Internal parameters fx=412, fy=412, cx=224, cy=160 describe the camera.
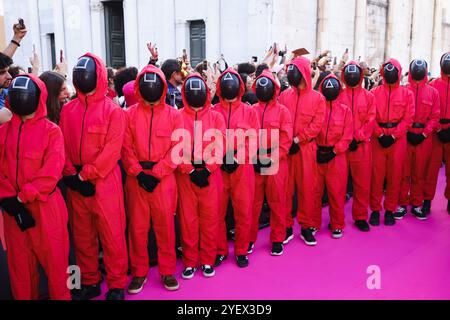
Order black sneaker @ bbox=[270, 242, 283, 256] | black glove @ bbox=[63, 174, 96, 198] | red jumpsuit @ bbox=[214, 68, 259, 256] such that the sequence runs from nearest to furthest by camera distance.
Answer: black glove @ bbox=[63, 174, 96, 198]
red jumpsuit @ bbox=[214, 68, 259, 256]
black sneaker @ bbox=[270, 242, 283, 256]

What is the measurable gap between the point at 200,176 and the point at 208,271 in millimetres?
954

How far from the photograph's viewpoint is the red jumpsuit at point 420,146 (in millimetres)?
5305

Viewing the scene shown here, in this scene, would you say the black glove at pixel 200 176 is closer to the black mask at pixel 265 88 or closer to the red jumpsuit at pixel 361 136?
the black mask at pixel 265 88

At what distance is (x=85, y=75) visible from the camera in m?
3.23

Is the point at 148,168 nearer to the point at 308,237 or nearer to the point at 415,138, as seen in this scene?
the point at 308,237

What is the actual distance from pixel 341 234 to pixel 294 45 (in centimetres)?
855

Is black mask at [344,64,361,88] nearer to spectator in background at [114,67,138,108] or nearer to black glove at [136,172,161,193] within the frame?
spectator in background at [114,67,138,108]

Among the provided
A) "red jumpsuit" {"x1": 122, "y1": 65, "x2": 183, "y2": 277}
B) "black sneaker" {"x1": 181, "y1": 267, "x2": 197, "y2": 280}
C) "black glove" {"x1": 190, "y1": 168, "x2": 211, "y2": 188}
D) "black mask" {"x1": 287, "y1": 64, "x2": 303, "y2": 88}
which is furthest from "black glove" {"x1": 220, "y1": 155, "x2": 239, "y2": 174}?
"black mask" {"x1": 287, "y1": 64, "x2": 303, "y2": 88}

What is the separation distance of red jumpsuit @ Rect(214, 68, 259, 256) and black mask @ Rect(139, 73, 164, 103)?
77 centimetres

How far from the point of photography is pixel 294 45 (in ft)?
40.4

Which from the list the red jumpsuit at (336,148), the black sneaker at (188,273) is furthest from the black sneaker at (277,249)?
the black sneaker at (188,273)

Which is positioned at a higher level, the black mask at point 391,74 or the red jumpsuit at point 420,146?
Answer: the black mask at point 391,74

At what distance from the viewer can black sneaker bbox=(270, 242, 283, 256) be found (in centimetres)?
446

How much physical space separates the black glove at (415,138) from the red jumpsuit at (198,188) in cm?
284
